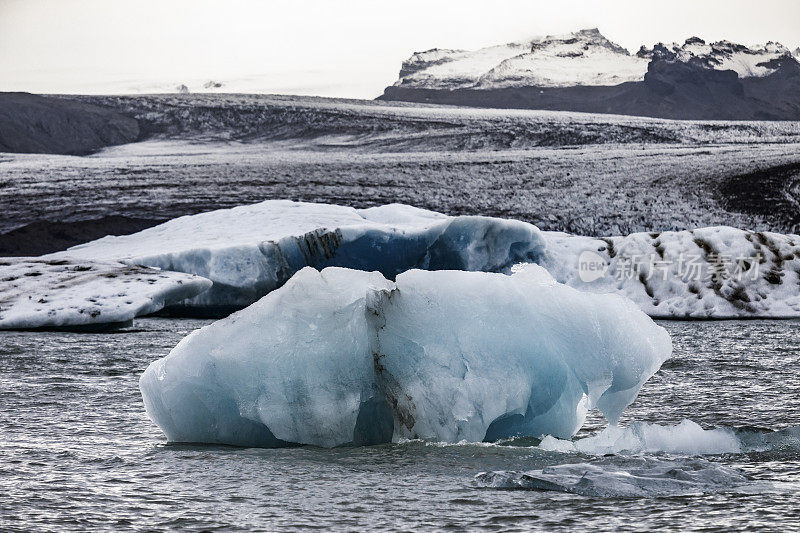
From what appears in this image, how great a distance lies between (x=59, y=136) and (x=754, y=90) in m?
55.5

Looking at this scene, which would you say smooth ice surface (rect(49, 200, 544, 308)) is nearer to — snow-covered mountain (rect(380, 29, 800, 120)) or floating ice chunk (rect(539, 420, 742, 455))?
floating ice chunk (rect(539, 420, 742, 455))

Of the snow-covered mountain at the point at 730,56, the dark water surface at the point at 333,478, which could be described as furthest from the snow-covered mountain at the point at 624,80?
the dark water surface at the point at 333,478

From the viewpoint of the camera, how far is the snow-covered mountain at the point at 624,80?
7000cm

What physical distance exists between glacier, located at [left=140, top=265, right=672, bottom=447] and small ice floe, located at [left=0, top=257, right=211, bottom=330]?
5.75m

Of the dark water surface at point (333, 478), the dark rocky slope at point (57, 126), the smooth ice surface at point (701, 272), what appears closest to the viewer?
the dark water surface at point (333, 478)

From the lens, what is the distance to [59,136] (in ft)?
110

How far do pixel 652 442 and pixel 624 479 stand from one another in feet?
2.49

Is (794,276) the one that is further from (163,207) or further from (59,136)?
(59,136)

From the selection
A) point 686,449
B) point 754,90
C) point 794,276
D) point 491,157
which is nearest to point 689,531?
point 686,449

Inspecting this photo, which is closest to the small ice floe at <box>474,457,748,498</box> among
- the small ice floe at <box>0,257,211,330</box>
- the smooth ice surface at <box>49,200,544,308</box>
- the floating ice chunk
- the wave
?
the wave

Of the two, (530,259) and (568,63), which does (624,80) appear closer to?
(568,63)

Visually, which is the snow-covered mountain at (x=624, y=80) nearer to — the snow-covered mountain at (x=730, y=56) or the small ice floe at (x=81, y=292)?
the snow-covered mountain at (x=730, y=56)

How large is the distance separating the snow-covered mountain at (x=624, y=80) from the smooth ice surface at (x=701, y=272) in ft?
179

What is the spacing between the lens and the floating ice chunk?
4320mm
